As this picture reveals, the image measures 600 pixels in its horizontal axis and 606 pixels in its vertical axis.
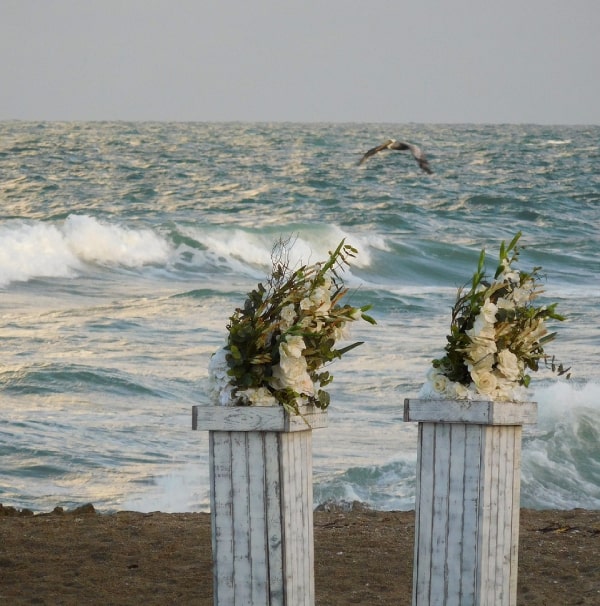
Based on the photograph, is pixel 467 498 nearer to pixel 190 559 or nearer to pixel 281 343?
pixel 281 343

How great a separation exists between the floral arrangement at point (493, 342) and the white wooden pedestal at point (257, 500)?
0.51 meters

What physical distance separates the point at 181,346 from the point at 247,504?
973 cm

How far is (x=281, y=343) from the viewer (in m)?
3.99

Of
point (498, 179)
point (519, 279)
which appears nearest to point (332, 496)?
point (519, 279)

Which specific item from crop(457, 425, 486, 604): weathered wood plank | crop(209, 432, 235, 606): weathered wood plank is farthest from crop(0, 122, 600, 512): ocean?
crop(457, 425, 486, 604): weathered wood plank

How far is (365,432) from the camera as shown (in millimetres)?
9648

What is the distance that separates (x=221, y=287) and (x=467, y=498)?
1574 cm

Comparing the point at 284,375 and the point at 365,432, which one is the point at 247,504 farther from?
the point at 365,432

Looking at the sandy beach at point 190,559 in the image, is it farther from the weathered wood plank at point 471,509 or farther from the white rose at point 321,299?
the white rose at point 321,299

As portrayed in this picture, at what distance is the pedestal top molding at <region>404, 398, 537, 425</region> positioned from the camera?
409 centimetres

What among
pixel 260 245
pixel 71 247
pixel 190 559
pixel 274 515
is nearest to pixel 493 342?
pixel 274 515

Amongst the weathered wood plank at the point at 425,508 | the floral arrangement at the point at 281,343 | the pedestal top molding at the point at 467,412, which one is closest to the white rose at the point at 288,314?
the floral arrangement at the point at 281,343

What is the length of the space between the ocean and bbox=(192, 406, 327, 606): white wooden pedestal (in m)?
0.51

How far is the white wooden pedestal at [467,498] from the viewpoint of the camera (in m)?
4.13
